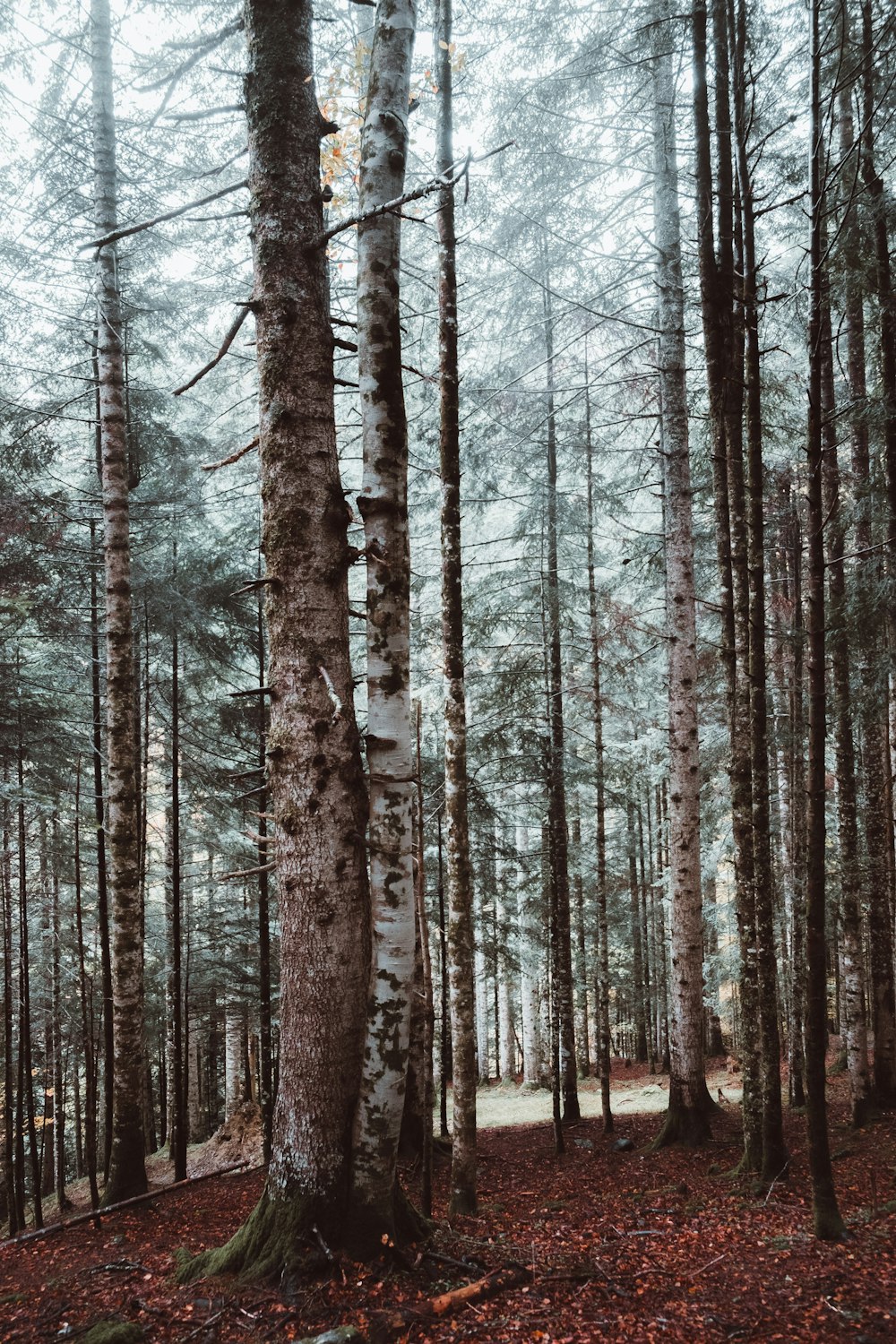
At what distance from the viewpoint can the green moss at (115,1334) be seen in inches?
126

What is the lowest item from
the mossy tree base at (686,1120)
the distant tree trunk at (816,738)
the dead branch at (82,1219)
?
A: the mossy tree base at (686,1120)

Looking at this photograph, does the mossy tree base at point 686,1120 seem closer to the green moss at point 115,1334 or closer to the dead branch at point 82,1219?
the dead branch at point 82,1219

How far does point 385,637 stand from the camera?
4270 mm

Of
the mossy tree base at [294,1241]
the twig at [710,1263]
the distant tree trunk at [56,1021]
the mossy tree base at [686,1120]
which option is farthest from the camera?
the distant tree trunk at [56,1021]

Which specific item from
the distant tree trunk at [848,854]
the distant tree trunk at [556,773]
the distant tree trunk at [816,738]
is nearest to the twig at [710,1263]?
the distant tree trunk at [816,738]

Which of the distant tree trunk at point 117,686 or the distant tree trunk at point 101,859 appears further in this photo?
the distant tree trunk at point 101,859

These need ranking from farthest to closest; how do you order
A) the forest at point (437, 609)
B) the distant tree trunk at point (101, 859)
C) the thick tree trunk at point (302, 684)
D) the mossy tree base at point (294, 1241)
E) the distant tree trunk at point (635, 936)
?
the distant tree trunk at point (635, 936) < the distant tree trunk at point (101, 859) < the forest at point (437, 609) < the thick tree trunk at point (302, 684) < the mossy tree base at point (294, 1241)

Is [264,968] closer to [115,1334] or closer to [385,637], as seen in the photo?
[115,1334]

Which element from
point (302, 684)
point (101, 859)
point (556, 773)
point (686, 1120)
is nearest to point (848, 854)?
point (686, 1120)

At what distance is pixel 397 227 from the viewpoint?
14.9 feet

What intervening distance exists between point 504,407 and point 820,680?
809 centimetres

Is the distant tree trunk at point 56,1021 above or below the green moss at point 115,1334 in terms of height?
below

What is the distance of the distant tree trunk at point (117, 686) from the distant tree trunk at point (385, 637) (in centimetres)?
453

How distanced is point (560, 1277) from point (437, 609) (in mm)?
10689
